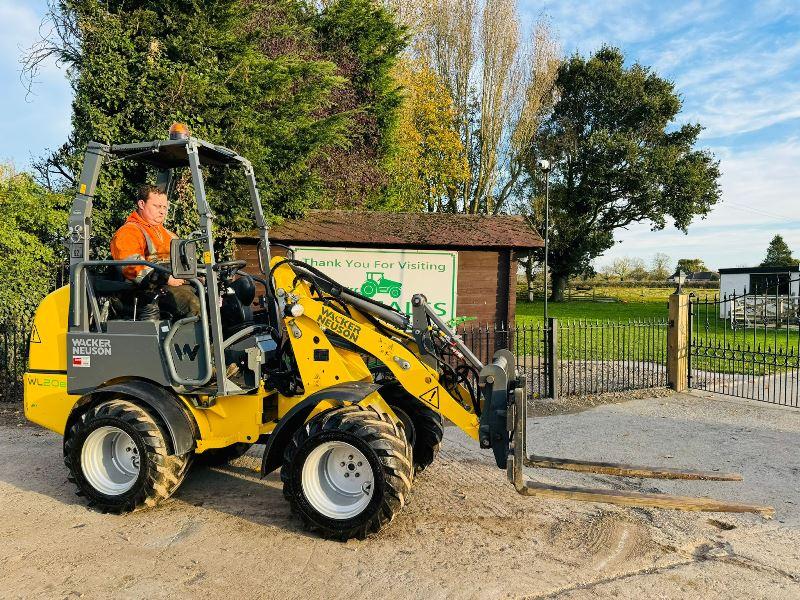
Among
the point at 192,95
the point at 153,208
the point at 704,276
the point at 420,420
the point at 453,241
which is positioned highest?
the point at 192,95

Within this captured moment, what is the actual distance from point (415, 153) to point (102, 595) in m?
23.5

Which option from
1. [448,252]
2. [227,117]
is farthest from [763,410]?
A: [227,117]

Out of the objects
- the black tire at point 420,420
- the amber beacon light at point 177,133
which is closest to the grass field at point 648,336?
the black tire at point 420,420

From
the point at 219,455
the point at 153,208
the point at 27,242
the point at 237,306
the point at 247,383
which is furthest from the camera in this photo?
the point at 27,242

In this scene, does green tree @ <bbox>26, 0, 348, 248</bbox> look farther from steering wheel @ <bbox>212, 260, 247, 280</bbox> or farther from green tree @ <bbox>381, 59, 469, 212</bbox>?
green tree @ <bbox>381, 59, 469, 212</bbox>

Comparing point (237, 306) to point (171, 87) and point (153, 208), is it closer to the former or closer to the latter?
point (153, 208)

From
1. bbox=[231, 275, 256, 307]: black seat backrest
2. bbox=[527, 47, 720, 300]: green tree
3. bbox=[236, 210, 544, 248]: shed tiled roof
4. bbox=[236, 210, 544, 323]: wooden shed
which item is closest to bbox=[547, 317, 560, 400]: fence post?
bbox=[236, 210, 544, 323]: wooden shed

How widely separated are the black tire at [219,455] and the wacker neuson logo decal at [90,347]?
155 centimetres

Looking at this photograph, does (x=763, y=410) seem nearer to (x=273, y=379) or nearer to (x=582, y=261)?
(x=273, y=379)

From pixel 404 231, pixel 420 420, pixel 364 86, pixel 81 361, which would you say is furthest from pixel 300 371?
pixel 364 86

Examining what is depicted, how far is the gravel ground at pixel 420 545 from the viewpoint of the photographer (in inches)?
144

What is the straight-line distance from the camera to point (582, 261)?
37.2 m

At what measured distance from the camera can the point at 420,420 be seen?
545 centimetres

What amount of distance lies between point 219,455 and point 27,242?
18.4 ft
